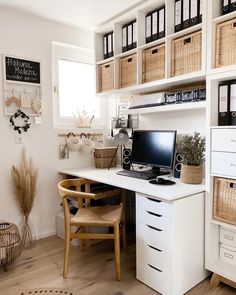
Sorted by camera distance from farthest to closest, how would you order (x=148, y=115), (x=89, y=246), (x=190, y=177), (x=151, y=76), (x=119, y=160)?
1. (x=119, y=160)
2. (x=148, y=115)
3. (x=89, y=246)
4. (x=151, y=76)
5. (x=190, y=177)

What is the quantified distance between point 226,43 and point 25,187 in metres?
2.11

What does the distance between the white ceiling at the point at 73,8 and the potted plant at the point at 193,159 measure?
1.33m

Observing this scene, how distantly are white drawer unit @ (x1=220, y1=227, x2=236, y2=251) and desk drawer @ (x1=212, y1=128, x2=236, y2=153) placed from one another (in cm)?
63

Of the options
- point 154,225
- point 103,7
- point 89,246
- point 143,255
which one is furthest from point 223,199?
point 103,7

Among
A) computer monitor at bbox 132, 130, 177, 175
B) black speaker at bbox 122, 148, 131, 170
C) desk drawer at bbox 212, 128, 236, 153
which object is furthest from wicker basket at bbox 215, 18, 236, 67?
black speaker at bbox 122, 148, 131, 170

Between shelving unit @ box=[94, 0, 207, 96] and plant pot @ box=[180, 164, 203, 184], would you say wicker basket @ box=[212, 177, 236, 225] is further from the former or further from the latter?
shelving unit @ box=[94, 0, 207, 96]

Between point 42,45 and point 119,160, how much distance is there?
4.99ft

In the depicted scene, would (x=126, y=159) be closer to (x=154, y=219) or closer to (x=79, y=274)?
(x=154, y=219)

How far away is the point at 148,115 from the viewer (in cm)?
279

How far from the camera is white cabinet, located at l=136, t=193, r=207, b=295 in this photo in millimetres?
1749

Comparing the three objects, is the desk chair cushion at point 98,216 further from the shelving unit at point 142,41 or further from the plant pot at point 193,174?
the shelving unit at point 142,41

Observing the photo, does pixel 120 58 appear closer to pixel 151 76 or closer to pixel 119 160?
A: pixel 151 76

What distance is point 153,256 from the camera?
1.86 m

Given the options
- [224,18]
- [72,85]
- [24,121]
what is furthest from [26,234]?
[224,18]
